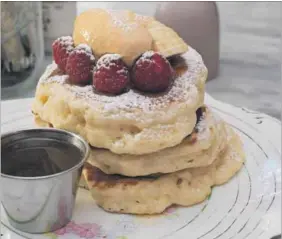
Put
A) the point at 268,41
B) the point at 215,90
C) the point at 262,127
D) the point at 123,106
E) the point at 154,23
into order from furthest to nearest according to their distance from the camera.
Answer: the point at 268,41 → the point at 215,90 → the point at 262,127 → the point at 154,23 → the point at 123,106

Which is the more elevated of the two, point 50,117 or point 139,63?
point 139,63

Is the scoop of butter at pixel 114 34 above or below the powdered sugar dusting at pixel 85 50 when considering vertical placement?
above

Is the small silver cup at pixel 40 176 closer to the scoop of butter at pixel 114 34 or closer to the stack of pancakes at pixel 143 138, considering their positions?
the stack of pancakes at pixel 143 138

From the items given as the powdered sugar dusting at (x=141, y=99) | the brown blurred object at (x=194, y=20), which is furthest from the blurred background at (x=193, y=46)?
the powdered sugar dusting at (x=141, y=99)

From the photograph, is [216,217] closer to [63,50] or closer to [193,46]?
[63,50]

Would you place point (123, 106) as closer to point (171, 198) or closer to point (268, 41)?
point (171, 198)

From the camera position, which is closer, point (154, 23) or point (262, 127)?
point (154, 23)

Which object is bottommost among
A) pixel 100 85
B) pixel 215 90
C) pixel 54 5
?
pixel 215 90

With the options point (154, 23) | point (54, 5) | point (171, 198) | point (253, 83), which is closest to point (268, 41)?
point (253, 83)
